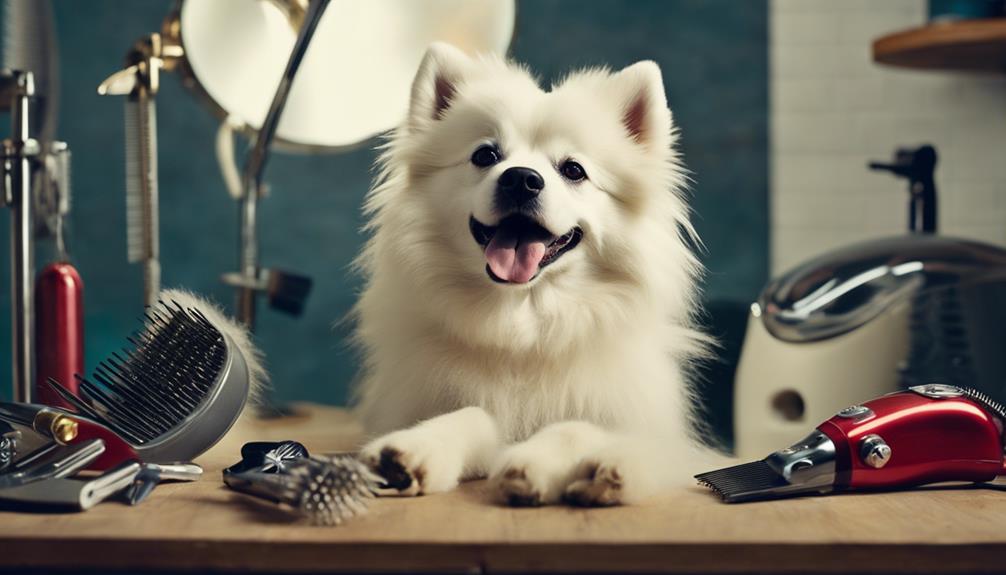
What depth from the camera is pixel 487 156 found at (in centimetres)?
121

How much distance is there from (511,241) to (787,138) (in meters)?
2.33

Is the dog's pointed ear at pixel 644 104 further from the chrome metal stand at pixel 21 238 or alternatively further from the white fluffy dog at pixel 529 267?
the chrome metal stand at pixel 21 238

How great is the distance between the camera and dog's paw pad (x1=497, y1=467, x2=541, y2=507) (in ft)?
2.94

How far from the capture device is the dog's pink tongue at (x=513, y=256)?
1.15 meters

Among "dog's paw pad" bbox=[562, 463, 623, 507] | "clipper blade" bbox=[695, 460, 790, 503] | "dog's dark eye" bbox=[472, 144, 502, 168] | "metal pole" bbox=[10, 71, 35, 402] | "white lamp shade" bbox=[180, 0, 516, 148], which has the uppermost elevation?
"white lamp shade" bbox=[180, 0, 516, 148]

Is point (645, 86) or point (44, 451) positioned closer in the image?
point (44, 451)

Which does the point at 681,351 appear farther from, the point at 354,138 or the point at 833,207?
the point at 833,207

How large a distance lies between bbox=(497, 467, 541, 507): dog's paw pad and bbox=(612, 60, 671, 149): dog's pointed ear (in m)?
0.55

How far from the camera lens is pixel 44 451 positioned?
95 centimetres

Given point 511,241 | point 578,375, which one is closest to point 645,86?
point 511,241

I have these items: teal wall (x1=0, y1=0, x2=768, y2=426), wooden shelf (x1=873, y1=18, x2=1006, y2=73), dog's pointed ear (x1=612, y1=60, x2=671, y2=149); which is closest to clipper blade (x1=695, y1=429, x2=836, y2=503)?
dog's pointed ear (x1=612, y1=60, x2=671, y2=149)

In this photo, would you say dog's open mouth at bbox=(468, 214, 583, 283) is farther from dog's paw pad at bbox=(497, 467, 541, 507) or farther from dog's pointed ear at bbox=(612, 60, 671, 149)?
dog's paw pad at bbox=(497, 467, 541, 507)

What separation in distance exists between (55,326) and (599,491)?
30.9 inches

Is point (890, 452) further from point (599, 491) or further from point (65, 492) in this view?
point (65, 492)
